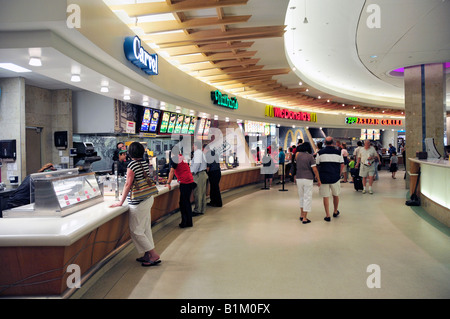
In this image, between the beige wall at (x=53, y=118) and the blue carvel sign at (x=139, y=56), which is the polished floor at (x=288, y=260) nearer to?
the blue carvel sign at (x=139, y=56)

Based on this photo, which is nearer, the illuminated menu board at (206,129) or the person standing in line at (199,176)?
the person standing in line at (199,176)

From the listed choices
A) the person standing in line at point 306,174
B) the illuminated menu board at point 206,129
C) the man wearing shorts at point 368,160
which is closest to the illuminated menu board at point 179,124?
the illuminated menu board at point 206,129

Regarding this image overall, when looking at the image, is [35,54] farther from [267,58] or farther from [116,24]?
[267,58]

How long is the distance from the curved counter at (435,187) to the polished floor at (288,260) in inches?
10.2

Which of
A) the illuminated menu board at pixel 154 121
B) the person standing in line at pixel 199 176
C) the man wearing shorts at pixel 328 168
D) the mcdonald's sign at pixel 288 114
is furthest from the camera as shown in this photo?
the mcdonald's sign at pixel 288 114

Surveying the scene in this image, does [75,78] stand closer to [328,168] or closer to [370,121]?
[328,168]

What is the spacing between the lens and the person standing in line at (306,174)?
21.4 feet

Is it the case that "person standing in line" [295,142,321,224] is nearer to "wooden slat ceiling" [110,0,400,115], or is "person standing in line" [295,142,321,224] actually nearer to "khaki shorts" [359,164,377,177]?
"wooden slat ceiling" [110,0,400,115]

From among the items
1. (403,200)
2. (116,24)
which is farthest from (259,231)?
(403,200)

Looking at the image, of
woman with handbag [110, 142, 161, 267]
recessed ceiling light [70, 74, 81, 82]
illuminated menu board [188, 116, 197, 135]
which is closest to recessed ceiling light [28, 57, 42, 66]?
recessed ceiling light [70, 74, 81, 82]

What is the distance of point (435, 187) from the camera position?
276 inches

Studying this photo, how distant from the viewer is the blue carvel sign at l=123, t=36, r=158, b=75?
4.98 meters

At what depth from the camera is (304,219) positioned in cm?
667

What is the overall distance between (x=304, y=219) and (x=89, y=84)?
4.79 m
